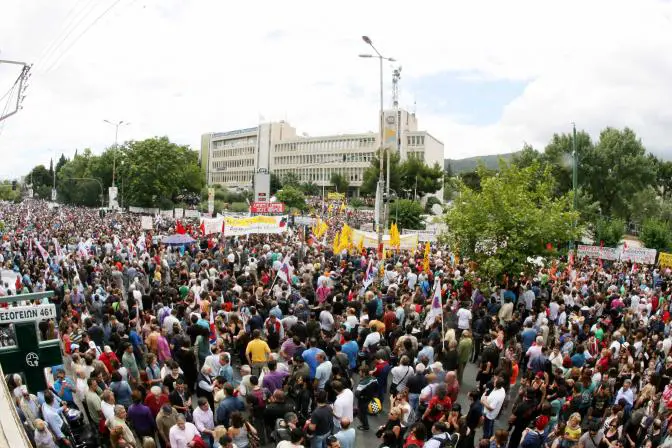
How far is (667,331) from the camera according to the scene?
13.9 meters

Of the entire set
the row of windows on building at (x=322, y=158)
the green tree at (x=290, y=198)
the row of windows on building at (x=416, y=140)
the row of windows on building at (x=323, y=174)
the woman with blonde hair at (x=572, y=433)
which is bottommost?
the woman with blonde hair at (x=572, y=433)

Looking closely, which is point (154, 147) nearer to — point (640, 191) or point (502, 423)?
point (640, 191)

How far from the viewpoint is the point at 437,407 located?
305 inches

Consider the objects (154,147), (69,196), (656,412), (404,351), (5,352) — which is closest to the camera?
(5,352)

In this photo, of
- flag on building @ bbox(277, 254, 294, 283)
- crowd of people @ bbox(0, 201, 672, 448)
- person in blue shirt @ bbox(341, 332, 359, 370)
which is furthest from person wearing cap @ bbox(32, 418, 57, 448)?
flag on building @ bbox(277, 254, 294, 283)

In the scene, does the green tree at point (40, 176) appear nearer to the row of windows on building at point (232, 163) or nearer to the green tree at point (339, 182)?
the row of windows on building at point (232, 163)

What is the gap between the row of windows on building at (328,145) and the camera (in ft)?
402

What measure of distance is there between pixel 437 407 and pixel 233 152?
143015 mm

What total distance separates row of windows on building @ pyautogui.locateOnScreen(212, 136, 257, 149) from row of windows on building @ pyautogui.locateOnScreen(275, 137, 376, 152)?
7377 mm

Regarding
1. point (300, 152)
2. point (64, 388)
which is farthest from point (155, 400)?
point (300, 152)

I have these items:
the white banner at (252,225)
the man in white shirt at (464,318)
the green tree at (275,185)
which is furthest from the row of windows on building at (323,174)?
the man in white shirt at (464,318)

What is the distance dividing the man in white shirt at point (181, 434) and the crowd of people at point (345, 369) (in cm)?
2

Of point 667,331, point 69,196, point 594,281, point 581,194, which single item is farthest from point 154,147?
point 667,331

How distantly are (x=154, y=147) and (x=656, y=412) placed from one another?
221 ft
